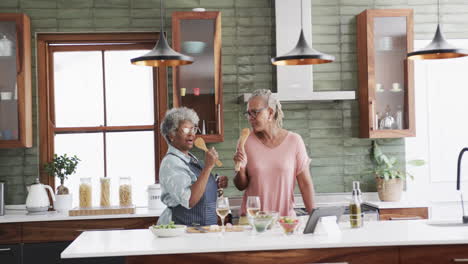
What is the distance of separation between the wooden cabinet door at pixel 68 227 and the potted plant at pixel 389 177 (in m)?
2.00

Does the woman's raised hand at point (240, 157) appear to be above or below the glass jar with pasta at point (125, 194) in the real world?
above

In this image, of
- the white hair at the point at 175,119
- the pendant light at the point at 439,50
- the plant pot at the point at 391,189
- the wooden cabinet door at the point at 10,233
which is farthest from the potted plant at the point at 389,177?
the wooden cabinet door at the point at 10,233

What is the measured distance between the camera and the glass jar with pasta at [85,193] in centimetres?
514

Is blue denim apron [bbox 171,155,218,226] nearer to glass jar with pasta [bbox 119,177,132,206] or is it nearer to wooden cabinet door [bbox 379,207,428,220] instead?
glass jar with pasta [bbox 119,177,132,206]

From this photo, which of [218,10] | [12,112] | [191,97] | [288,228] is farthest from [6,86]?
[288,228]

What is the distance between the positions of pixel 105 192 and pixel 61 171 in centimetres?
48

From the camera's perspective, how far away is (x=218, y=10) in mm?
5629

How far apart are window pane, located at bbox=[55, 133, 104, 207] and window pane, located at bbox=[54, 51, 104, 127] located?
0.13 metres

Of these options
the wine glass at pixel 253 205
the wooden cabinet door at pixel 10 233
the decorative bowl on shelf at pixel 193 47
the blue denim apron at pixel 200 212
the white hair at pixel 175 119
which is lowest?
the wooden cabinet door at pixel 10 233

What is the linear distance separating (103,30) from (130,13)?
29 cm

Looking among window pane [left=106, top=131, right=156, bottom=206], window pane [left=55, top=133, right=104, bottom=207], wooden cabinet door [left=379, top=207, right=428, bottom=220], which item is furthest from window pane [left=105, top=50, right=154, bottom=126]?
wooden cabinet door [left=379, top=207, right=428, bottom=220]

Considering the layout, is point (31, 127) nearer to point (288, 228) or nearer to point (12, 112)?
point (12, 112)

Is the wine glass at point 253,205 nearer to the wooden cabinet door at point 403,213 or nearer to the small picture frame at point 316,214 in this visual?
the small picture frame at point 316,214

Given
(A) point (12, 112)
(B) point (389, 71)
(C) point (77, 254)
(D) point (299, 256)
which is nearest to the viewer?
(C) point (77, 254)
